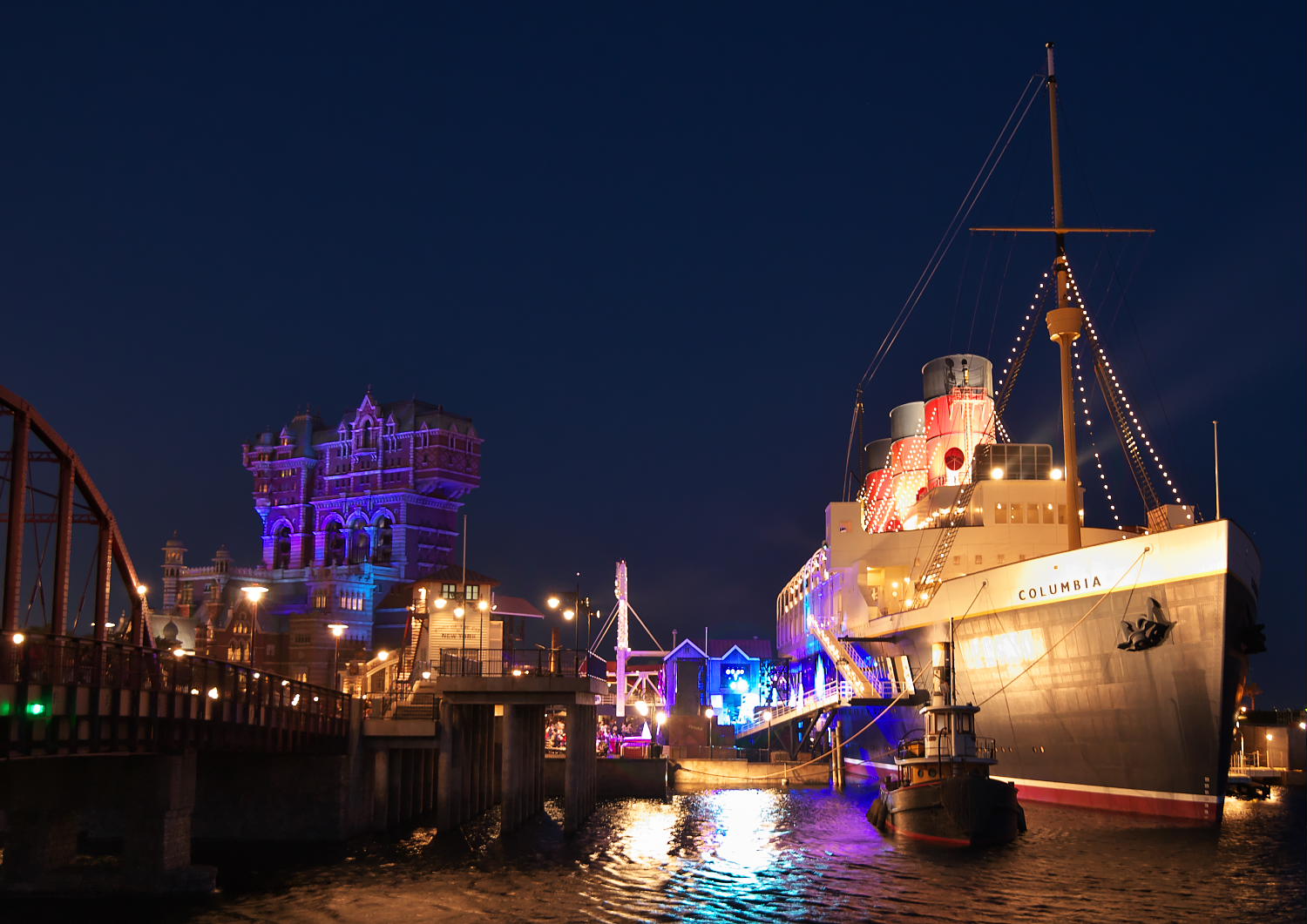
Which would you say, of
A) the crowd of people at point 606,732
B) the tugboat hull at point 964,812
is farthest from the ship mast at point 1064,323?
the crowd of people at point 606,732

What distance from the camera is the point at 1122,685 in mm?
42594

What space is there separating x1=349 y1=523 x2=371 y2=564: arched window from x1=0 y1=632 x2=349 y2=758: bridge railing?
336ft

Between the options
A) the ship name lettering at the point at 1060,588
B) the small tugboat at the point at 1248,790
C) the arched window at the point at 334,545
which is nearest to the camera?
the ship name lettering at the point at 1060,588

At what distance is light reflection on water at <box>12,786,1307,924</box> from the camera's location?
29297 millimetres

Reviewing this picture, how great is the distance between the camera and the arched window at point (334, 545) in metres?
137

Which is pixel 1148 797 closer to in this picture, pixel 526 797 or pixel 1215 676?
pixel 1215 676

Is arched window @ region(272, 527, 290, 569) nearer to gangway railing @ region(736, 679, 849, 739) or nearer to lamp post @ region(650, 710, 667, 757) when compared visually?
lamp post @ region(650, 710, 667, 757)

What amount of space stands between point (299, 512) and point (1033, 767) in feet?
354

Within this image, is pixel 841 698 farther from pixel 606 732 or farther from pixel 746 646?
pixel 746 646

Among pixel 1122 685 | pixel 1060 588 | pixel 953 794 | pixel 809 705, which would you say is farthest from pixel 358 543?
pixel 953 794

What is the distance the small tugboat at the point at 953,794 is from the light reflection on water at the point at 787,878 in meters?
0.90

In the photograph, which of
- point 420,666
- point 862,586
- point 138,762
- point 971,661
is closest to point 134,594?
point 138,762

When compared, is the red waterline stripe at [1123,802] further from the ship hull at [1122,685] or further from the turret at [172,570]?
the turret at [172,570]

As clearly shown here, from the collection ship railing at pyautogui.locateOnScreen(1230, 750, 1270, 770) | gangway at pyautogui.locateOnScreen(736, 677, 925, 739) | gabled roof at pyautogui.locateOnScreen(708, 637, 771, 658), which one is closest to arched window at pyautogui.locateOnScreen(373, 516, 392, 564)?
gabled roof at pyautogui.locateOnScreen(708, 637, 771, 658)
